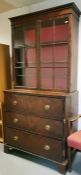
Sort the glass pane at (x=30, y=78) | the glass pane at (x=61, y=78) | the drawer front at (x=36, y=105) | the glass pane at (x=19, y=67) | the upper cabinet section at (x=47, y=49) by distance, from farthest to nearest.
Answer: the glass pane at (x=19, y=67), the glass pane at (x=30, y=78), the glass pane at (x=61, y=78), the upper cabinet section at (x=47, y=49), the drawer front at (x=36, y=105)

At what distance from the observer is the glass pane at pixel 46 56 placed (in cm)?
265

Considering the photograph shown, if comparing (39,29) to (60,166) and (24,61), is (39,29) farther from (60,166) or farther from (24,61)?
(60,166)

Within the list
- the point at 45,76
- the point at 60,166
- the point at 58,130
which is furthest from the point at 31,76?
the point at 60,166

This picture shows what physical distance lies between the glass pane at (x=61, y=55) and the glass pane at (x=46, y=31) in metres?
0.17

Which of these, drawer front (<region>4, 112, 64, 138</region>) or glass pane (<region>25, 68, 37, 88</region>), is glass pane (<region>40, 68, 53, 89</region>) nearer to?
glass pane (<region>25, 68, 37, 88</region>)

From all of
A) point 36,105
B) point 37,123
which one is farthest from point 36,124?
point 36,105

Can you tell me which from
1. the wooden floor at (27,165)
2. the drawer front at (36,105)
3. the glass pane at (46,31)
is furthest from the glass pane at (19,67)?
the wooden floor at (27,165)

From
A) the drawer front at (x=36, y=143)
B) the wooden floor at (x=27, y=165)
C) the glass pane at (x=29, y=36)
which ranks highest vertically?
the glass pane at (x=29, y=36)

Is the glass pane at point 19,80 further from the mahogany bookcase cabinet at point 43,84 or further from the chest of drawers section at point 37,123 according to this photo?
the chest of drawers section at point 37,123

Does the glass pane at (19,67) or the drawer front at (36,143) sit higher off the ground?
the glass pane at (19,67)

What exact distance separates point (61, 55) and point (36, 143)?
4.10 ft

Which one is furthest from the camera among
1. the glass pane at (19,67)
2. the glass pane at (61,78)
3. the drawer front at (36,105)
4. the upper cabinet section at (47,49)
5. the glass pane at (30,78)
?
the glass pane at (19,67)

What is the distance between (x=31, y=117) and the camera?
2619 millimetres

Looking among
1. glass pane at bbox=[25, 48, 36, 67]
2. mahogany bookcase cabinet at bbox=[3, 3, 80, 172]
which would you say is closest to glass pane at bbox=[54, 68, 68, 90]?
mahogany bookcase cabinet at bbox=[3, 3, 80, 172]
